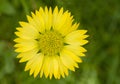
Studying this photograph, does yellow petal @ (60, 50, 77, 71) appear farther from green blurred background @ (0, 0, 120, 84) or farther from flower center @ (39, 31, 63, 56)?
green blurred background @ (0, 0, 120, 84)

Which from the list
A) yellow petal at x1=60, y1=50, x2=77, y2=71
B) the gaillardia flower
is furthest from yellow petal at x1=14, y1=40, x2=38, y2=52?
yellow petal at x1=60, y1=50, x2=77, y2=71

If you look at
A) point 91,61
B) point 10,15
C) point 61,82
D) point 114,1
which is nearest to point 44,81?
point 61,82

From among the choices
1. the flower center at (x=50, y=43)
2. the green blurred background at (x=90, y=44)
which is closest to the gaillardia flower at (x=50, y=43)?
the flower center at (x=50, y=43)

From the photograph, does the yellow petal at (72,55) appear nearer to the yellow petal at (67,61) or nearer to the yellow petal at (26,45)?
the yellow petal at (67,61)

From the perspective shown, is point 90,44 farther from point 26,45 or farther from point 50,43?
point 26,45

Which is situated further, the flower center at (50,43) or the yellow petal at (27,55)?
the flower center at (50,43)

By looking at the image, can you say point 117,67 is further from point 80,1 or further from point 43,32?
point 43,32

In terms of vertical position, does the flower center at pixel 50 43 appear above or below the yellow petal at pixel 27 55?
above

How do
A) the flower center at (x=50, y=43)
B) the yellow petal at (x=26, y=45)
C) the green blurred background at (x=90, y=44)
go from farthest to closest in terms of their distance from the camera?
1. the green blurred background at (x=90, y=44)
2. the flower center at (x=50, y=43)
3. the yellow petal at (x=26, y=45)
